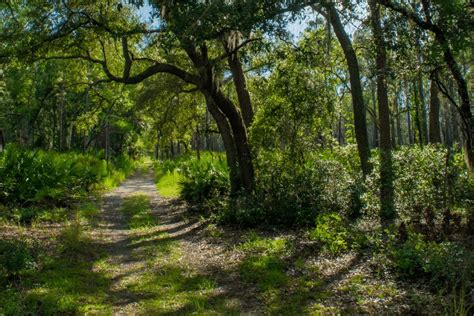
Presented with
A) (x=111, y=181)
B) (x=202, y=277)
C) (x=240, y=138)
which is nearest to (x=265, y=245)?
(x=202, y=277)

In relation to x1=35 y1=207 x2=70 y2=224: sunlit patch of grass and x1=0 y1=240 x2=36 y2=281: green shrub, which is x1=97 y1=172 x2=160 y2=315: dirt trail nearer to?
x1=35 y1=207 x2=70 y2=224: sunlit patch of grass

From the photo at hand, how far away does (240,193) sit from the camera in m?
11.1

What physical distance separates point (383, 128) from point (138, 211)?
7385 millimetres

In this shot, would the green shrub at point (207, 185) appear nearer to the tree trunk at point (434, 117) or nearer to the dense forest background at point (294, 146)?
the dense forest background at point (294, 146)

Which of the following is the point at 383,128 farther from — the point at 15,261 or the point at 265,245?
the point at 15,261

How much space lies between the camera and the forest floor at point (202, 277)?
5.31 meters

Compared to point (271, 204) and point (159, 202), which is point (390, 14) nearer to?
point (271, 204)

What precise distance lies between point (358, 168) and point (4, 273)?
9.75m

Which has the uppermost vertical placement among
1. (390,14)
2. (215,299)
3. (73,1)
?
(73,1)

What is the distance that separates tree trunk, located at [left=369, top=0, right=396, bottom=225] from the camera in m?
7.95

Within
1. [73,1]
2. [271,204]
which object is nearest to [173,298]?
[271,204]

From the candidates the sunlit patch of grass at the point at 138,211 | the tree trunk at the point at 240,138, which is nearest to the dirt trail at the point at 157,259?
the sunlit patch of grass at the point at 138,211

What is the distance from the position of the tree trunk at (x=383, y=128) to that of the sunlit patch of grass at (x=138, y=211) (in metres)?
5.54

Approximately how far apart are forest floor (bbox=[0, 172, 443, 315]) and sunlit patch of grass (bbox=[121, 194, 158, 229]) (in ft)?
3.21
